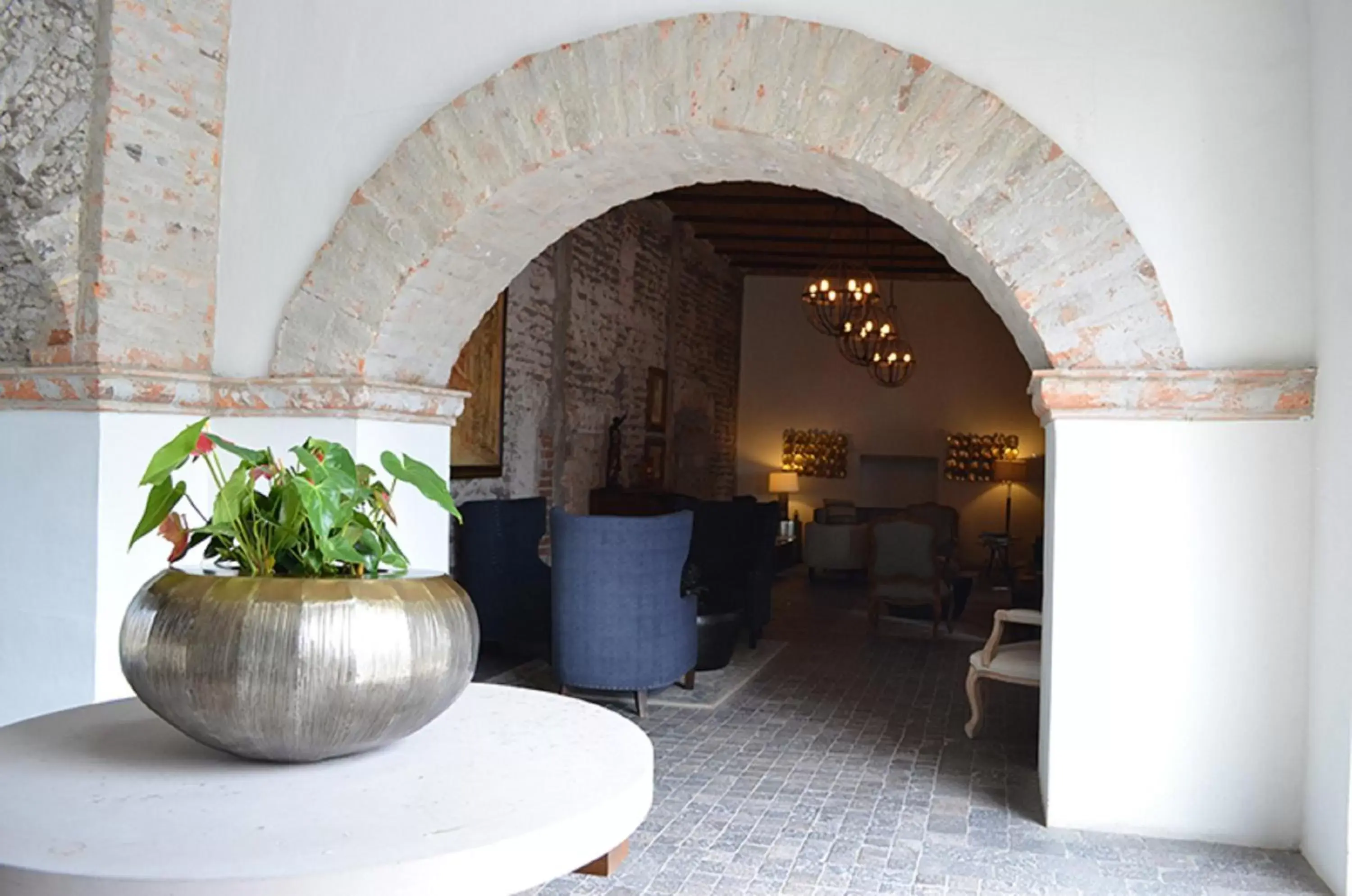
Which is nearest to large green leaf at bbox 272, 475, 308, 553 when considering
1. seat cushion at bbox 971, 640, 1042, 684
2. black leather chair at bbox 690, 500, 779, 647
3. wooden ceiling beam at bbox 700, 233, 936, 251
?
seat cushion at bbox 971, 640, 1042, 684

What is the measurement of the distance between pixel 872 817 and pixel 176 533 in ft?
9.05

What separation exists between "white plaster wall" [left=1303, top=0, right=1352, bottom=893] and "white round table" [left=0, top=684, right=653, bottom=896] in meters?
2.30

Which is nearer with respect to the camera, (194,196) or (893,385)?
(194,196)

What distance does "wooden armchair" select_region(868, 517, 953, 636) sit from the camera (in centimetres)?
752

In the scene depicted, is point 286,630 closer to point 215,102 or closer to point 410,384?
point 410,384

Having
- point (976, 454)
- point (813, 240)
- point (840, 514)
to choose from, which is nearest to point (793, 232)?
point (813, 240)

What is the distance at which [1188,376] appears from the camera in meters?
3.43

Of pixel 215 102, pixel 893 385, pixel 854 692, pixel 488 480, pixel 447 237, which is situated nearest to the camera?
pixel 447 237

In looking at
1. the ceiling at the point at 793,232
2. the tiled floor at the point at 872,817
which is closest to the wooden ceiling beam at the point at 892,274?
the ceiling at the point at 793,232

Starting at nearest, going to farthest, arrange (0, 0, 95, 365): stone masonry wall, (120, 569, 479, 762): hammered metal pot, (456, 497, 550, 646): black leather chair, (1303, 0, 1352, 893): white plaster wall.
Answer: (120, 569, 479, 762): hammered metal pot
(1303, 0, 1352, 893): white plaster wall
(0, 0, 95, 365): stone masonry wall
(456, 497, 550, 646): black leather chair

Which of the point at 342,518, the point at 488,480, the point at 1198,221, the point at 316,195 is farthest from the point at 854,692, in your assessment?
the point at 342,518

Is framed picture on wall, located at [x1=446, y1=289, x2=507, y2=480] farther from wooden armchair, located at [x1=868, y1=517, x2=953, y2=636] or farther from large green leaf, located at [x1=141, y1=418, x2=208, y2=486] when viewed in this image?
large green leaf, located at [x1=141, y1=418, x2=208, y2=486]

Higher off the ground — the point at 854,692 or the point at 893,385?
the point at 893,385

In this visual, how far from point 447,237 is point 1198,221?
2511 millimetres
